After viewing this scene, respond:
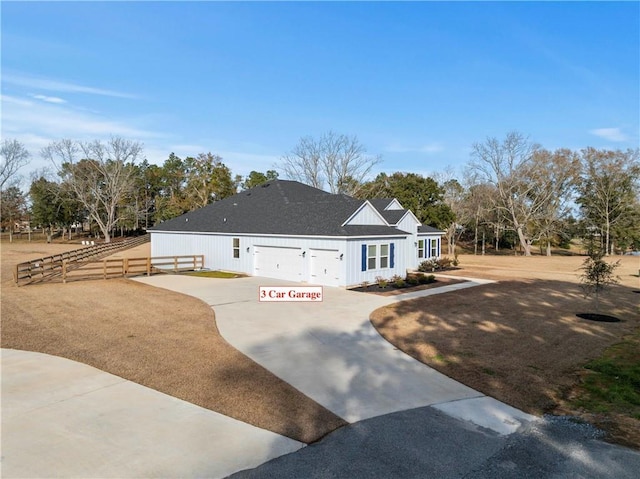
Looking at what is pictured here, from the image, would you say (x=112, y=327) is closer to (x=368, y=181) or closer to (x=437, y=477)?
(x=437, y=477)

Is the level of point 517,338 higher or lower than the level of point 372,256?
lower

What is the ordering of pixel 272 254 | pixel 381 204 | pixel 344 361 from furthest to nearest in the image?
pixel 381 204 → pixel 272 254 → pixel 344 361

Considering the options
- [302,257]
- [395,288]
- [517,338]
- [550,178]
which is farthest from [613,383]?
[550,178]

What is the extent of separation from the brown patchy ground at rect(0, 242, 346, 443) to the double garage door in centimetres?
657

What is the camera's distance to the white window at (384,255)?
21422mm

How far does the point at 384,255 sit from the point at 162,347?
14.0 m

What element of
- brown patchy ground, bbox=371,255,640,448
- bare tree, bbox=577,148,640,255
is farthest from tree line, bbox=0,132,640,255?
brown patchy ground, bbox=371,255,640,448

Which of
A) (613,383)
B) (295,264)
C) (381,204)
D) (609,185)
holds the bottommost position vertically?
(613,383)

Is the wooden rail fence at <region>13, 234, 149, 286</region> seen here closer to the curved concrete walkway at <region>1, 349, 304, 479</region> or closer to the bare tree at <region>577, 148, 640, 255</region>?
the curved concrete walkway at <region>1, 349, 304, 479</region>

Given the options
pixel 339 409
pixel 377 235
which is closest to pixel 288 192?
pixel 377 235

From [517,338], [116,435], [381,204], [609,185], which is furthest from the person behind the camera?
[609,185]

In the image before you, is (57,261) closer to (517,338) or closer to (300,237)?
(300,237)

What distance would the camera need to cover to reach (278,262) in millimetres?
22531

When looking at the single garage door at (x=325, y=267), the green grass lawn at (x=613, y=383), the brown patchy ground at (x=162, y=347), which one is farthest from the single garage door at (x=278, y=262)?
the green grass lawn at (x=613, y=383)
